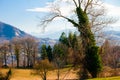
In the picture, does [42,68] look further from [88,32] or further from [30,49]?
[30,49]

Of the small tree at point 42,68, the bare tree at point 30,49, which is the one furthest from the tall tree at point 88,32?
the bare tree at point 30,49

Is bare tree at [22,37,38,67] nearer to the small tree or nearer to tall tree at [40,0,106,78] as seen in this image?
the small tree

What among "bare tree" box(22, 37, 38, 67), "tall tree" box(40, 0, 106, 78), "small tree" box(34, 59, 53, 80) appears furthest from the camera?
"bare tree" box(22, 37, 38, 67)

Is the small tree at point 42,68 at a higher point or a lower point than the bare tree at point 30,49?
lower

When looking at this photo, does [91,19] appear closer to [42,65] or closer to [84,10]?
[84,10]

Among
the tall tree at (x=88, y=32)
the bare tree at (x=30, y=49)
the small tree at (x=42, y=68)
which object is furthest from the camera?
the bare tree at (x=30, y=49)

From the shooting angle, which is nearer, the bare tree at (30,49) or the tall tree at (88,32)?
the tall tree at (88,32)

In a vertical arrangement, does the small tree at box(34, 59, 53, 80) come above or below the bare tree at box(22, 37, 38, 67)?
below

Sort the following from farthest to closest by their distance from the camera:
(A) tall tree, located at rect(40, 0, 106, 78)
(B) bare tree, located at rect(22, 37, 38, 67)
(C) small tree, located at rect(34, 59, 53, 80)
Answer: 1. (B) bare tree, located at rect(22, 37, 38, 67)
2. (C) small tree, located at rect(34, 59, 53, 80)
3. (A) tall tree, located at rect(40, 0, 106, 78)

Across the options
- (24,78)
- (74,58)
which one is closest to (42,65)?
(24,78)

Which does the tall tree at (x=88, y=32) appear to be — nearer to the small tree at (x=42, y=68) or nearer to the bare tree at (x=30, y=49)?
the small tree at (x=42, y=68)

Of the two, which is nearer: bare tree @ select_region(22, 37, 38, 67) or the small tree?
the small tree

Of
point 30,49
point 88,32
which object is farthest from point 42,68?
point 30,49

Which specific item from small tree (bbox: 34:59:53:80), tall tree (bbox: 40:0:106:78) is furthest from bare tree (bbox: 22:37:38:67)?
tall tree (bbox: 40:0:106:78)
